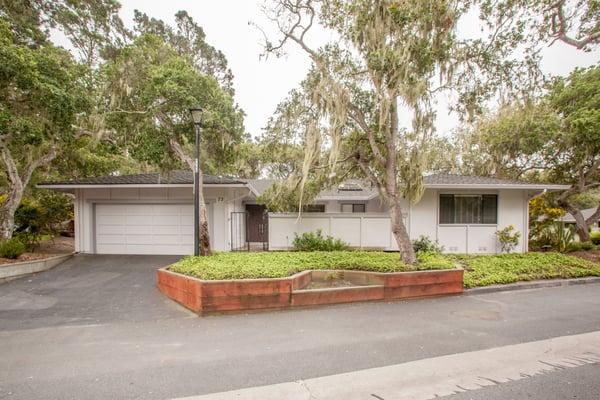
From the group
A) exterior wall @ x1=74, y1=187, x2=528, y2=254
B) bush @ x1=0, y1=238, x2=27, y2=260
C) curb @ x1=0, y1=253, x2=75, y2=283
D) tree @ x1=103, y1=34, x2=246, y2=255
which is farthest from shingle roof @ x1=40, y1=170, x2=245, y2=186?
curb @ x1=0, y1=253, x2=75, y2=283

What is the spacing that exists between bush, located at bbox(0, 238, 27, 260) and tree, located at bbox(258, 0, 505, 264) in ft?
25.4

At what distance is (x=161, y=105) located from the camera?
7461mm

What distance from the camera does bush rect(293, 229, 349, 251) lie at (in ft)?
31.4

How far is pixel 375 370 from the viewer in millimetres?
3125

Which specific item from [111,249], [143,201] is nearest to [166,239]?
[143,201]

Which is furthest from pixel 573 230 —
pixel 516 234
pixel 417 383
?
pixel 417 383

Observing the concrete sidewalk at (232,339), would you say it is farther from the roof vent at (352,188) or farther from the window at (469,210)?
the roof vent at (352,188)

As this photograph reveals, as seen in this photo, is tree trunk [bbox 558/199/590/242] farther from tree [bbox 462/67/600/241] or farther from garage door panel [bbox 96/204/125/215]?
garage door panel [bbox 96/204/125/215]

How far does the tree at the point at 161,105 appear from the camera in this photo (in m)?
7.32

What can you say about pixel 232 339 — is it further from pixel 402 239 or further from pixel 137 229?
pixel 137 229

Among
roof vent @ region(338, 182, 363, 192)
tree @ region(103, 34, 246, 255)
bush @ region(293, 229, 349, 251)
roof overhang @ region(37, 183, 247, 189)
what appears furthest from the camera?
roof vent @ region(338, 182, 363, 192)

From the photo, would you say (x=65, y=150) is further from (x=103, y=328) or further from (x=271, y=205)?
(x=103, y=328)

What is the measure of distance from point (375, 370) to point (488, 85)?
698cm

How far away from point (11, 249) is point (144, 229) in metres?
3.34
